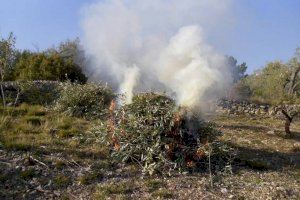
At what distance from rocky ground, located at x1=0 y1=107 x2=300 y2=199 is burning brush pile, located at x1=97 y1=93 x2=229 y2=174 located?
29 cm

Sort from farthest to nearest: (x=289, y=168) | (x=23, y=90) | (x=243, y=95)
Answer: (x=243, y=95) < (x=23, y=90) < (x=289, y=168)

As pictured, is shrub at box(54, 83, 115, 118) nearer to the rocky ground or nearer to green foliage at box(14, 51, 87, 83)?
the rocky ground

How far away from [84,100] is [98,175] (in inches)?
279

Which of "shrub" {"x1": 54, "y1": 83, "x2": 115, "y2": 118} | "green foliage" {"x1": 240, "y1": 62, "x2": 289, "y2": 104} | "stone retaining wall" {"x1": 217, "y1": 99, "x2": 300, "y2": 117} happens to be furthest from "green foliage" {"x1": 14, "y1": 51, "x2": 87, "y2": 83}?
"green foliage" {"x1": 240, "y1": 62, "x2": 289, "y2": 104}

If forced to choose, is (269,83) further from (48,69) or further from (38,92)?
(38,92)

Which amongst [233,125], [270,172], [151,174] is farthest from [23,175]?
[233,125]

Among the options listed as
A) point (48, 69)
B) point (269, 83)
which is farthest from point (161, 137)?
point (269, 83)

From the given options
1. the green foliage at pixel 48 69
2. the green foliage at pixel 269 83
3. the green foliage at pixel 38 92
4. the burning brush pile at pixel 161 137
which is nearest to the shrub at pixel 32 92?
the green foliage at pixel 38 92

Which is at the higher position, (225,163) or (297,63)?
(297,63)

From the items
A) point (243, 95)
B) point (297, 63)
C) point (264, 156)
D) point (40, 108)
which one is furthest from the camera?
point (243, 95)

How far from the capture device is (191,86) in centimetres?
1063

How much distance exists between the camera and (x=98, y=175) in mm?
9836

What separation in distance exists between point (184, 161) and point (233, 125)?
841cm

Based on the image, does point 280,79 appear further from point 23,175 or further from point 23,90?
point 23,175
